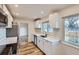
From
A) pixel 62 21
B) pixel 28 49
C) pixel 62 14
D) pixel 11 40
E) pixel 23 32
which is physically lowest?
pixel 28 49

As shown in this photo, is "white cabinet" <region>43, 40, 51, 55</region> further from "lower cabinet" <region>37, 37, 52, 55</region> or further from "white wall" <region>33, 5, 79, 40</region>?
"white wall" <region>33, 5, 79, 40</region>

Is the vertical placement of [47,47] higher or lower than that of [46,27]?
lower

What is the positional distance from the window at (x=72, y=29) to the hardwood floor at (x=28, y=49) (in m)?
0.50

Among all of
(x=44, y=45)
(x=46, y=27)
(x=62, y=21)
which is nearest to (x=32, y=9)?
(x=46, y=27)

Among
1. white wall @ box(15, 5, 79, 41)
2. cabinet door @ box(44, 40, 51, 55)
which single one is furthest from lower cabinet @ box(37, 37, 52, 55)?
white wall @ box(15, 5, 79, 41)

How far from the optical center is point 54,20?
1.46m

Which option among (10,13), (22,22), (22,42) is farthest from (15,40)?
(10,13)

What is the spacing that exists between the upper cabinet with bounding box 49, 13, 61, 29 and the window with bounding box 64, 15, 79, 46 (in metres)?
0.13

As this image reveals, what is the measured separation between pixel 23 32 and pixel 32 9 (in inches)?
16.3

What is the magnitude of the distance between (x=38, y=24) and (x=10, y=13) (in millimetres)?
501

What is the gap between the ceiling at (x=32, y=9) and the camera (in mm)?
1325

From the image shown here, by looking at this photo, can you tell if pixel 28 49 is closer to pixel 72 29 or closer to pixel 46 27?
pixel 46 27

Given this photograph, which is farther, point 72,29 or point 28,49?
point 28,49

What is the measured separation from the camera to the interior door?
1451 mm
